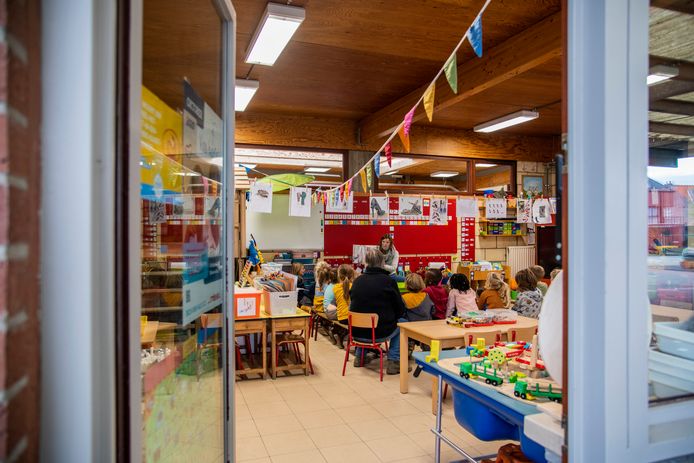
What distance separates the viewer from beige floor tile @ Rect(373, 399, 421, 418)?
12.7ft

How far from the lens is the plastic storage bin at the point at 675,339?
1.18m

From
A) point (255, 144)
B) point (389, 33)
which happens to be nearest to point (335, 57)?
point (389, 33)

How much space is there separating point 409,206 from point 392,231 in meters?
0.53

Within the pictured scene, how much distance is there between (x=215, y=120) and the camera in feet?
5.20

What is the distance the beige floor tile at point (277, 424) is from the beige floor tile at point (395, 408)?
738 mm

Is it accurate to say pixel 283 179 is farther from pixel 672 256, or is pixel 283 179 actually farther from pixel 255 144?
pixel 672 256

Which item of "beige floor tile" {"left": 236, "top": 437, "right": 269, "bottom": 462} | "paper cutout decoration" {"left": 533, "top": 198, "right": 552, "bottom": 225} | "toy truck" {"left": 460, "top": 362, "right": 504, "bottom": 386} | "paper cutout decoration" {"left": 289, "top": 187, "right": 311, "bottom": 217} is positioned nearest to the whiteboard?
"paper cutout decoration" {"left": 289, "top": 187, "right": 311, "bottom": 217}

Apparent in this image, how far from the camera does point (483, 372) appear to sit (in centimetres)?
238

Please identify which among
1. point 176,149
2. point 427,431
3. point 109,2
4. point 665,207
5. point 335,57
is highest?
point 335,57

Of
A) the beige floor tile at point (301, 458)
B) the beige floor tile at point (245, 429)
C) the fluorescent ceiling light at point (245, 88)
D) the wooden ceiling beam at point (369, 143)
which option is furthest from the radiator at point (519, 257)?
the beige floor tile at point (301, 458)

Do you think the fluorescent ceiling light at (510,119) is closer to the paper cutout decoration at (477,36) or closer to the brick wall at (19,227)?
the paper cutout decoration at (477,36)

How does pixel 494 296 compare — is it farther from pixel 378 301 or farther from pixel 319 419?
pixel 319 419

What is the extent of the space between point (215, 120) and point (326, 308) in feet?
14.5

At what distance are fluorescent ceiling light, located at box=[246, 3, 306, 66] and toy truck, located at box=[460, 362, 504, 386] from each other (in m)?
2.65
